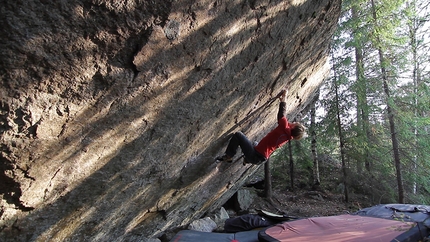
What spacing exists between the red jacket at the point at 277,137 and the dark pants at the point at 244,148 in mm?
102

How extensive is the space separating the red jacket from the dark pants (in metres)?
0.10

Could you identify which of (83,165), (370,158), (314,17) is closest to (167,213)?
(83,165)

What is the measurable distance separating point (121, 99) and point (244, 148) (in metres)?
2.92

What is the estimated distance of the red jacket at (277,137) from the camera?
16.3 ft

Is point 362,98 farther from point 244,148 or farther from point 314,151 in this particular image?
point 244,148

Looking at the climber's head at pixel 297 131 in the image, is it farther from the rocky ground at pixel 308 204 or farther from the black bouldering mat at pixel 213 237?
the rocky ground at pixel 308 204

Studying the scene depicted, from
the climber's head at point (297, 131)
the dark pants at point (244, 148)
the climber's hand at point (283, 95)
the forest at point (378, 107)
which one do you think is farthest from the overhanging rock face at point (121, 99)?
the forest at point (378, 107)

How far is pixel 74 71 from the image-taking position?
237 cm

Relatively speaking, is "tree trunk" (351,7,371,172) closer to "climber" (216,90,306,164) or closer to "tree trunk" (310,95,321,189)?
"tree trunk" (310,95,321,189)

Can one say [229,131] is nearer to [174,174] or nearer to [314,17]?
[174,174]

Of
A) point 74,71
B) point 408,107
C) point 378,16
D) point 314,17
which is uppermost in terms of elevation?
→ point 378,16

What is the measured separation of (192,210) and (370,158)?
32.5ft

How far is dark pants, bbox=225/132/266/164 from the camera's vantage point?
509 cm

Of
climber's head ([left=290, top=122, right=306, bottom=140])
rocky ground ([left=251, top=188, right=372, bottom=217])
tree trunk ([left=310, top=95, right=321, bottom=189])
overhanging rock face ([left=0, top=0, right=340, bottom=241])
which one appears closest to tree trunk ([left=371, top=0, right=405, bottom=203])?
rocky ground ([left=251, top=188, right=372, bottom=217])
